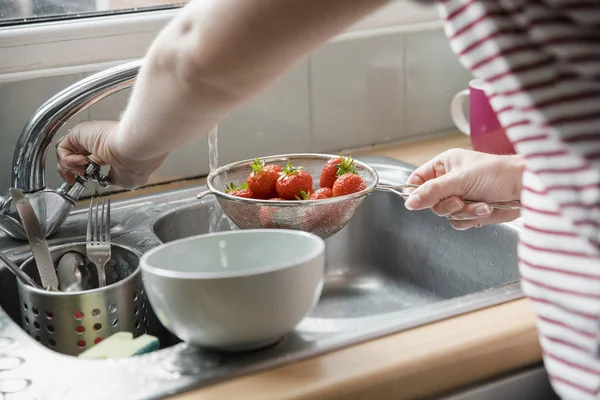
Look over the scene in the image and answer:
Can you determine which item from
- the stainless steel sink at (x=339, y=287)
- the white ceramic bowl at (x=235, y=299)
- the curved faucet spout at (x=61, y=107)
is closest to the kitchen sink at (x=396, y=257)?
the stainless steel sink at (x=339, y=287)

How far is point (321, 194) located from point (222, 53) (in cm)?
50

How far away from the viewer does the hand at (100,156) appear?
95cm

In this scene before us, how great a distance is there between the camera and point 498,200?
3.37 ft

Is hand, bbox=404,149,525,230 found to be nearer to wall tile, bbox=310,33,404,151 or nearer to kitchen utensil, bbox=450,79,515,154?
kitchen utensil, bbox=450,79,515,154

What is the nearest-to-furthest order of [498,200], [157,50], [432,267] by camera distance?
1. [157,50]
2. [498,200]
3. [432,267]

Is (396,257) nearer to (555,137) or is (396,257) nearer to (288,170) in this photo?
(288,170)

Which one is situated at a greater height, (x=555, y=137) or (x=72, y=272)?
(x=555, y=137)

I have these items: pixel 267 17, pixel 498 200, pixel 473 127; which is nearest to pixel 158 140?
pixel 267 17

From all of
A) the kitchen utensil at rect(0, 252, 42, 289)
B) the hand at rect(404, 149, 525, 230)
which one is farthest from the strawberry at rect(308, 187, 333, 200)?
the kitchen utensil at rect(0, 252, 42, 289)

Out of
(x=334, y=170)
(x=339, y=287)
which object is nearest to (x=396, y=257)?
(x=339, y=287)

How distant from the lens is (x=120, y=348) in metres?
0.79

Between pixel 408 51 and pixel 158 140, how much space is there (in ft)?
2.77

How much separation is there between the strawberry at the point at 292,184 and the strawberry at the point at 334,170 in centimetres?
4

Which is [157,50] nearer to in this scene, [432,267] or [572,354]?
[572,354]
